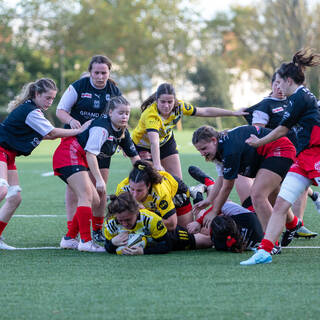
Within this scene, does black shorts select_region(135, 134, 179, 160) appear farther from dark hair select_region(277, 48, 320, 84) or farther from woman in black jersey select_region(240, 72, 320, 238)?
dark hair select_region(277, 48, 320, 84)

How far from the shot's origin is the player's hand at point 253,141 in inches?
214

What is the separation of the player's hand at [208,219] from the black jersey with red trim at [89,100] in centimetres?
169

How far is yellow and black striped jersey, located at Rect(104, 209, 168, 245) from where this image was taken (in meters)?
5.69

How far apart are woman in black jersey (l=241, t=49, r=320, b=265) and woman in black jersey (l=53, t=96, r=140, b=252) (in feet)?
5.19

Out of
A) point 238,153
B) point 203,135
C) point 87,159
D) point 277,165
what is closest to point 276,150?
point 277,165

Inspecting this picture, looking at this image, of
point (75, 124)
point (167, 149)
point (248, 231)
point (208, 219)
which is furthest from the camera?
point (167, 149)

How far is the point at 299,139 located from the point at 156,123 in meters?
2.06

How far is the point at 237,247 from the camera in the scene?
5.73m

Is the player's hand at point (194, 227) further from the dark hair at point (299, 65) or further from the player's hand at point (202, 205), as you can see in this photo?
the dark hair at point (299, 65)

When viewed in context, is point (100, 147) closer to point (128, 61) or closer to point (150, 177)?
point (150, 177)

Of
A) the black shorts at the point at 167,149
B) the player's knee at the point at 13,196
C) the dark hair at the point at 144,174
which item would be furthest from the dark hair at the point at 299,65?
the player's knee at the point at 13,196

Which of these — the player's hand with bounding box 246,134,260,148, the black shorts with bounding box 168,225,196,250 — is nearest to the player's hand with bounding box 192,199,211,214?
the black shorts with bounding box 168,225,196,250

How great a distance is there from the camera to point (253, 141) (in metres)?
5.48

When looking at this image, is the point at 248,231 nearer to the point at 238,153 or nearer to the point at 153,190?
the point at 238,153
